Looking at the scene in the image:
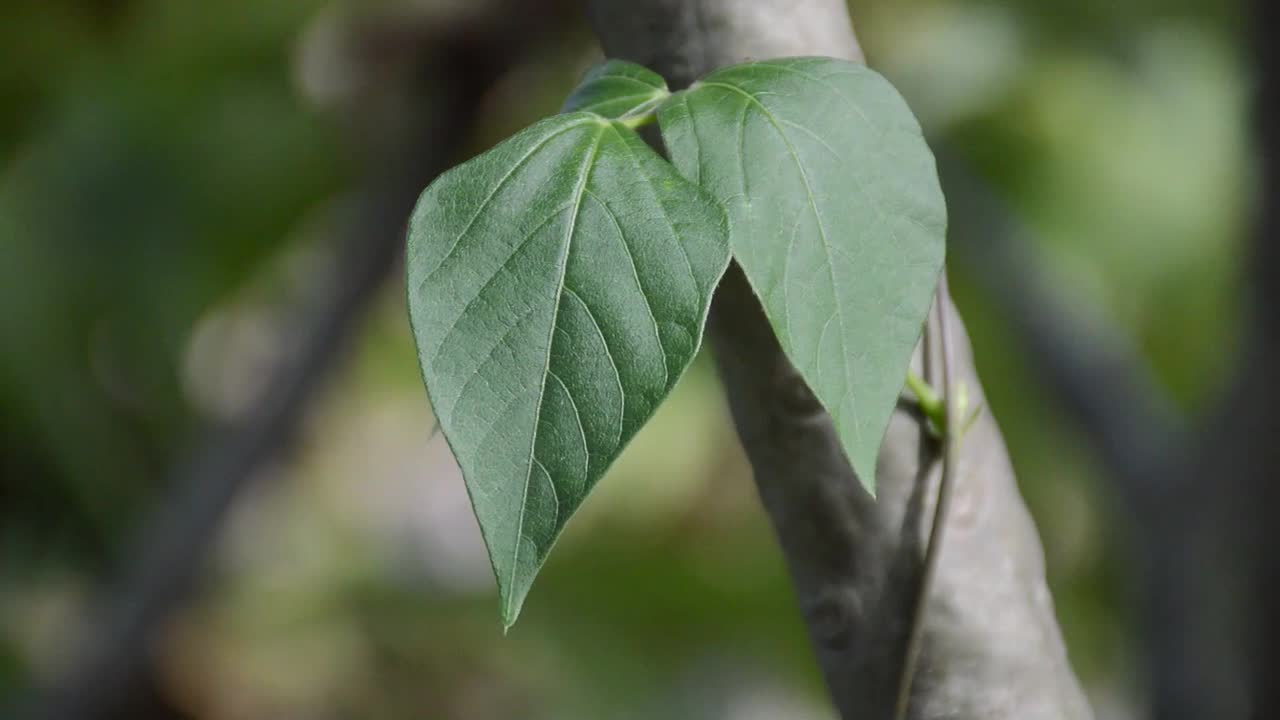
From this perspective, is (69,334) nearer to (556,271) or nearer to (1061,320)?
(1061,320)

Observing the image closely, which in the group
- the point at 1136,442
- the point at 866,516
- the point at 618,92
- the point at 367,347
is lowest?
the point at 367,347

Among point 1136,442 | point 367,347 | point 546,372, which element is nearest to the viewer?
point 546,372

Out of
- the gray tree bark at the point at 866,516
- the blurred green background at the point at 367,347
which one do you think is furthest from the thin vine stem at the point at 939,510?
the blurred green background at the point at 367,347

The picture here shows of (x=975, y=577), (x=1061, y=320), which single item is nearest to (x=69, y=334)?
(x=1061, y=320)

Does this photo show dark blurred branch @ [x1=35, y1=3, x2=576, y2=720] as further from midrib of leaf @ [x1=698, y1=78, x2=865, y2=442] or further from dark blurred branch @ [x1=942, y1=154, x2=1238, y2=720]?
midrib of leaf @ [x1=698, y1=78, x2=865, y2=442]

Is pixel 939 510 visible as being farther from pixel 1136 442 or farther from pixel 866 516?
pixel 1136 442

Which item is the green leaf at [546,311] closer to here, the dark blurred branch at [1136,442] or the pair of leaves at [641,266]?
the pair of leaves at [641,266]

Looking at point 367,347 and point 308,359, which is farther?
point 367,347

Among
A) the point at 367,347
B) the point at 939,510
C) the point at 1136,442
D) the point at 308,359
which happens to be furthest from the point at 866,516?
the point at 367,347
